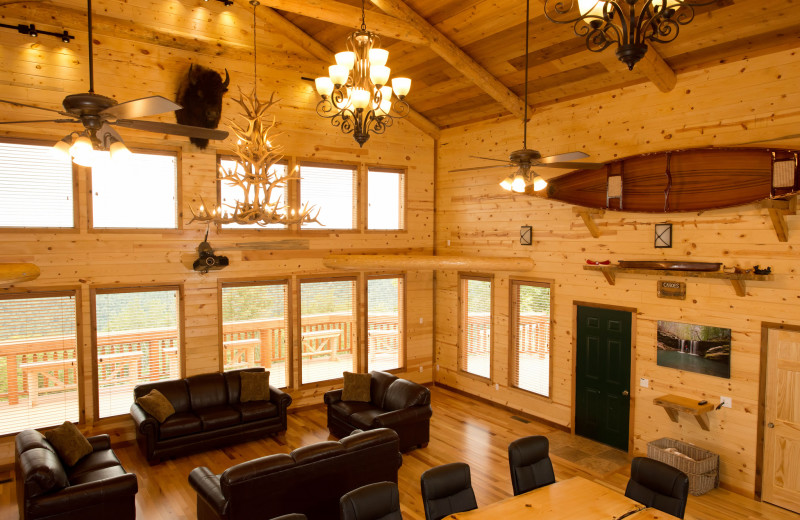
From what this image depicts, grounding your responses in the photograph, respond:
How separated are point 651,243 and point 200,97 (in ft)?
22.2

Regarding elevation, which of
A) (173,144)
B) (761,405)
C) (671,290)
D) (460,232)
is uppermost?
(173,144)

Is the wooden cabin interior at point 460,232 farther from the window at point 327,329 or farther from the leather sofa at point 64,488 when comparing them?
the leather sofa at point 64,488

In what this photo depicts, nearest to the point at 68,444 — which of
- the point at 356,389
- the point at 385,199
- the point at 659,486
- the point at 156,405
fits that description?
the point at 156,405

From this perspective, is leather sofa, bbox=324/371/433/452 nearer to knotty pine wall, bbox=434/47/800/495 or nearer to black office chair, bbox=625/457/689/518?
knotty pine wall, bbox=434/47/800/495

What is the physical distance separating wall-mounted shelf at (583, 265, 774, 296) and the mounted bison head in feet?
19.6

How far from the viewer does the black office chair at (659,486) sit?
4.34 m

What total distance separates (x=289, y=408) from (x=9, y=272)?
462 centimetres

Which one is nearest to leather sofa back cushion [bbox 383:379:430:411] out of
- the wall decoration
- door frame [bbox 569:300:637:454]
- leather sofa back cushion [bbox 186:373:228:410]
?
door frame [bbox 569:300:637:454]

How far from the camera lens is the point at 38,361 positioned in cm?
714

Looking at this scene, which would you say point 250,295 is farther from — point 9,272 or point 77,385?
point 9,272

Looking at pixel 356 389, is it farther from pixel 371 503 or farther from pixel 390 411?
pixel 371 503

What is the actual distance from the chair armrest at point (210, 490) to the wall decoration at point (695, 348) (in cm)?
553

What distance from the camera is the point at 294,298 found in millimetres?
9094

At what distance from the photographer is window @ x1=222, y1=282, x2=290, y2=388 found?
339 inches
